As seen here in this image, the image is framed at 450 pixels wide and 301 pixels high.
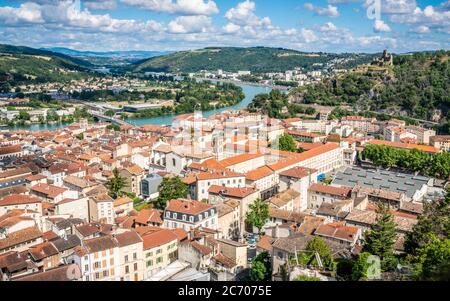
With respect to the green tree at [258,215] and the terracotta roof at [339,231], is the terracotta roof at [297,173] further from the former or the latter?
the terracotta roof at [339,231]

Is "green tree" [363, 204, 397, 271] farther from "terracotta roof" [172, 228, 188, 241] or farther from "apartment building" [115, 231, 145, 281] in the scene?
"apartment building" [115, 231, 145, 281]

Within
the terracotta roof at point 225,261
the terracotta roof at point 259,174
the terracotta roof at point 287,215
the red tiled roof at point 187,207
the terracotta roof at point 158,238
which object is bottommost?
the terracotta roof at point 225,261

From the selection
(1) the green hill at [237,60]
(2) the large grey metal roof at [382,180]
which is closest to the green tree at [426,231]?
(2) the large grey metal roof at [382,180]

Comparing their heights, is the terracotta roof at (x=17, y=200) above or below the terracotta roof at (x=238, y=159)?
below

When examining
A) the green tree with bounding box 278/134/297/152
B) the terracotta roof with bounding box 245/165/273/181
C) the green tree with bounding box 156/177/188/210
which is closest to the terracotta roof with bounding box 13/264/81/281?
the green tree with bounding box 156/177/188/210

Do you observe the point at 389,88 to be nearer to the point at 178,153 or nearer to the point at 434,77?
the point at 434,77
